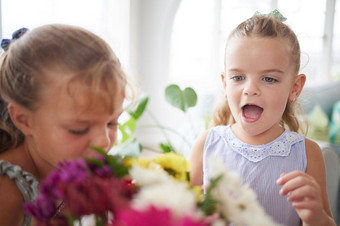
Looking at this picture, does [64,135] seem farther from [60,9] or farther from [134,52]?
[134,52]

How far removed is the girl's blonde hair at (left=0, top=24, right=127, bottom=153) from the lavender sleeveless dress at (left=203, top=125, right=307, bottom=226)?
53 centimetres

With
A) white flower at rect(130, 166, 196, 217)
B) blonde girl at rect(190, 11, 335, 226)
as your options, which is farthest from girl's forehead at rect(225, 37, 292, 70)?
white flower at rect(130, 166, 196, 217)

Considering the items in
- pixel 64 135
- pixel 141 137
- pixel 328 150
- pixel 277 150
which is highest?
pixel 64 135

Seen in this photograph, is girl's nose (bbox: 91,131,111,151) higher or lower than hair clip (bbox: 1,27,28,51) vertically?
lower

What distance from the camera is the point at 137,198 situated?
0.45 meters

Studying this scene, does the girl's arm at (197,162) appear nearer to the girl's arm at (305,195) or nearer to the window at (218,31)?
the girl's arm at (305,195)

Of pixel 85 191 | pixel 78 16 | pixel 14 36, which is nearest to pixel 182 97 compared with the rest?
pixel 14 36

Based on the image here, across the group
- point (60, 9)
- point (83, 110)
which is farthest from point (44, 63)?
point (60, 9)

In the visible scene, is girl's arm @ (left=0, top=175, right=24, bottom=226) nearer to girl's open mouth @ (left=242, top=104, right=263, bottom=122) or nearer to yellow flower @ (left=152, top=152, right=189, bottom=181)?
yellow flower @ (left=152, top=152, right=189, bottom=181)

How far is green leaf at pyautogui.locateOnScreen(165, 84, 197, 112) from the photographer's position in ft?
6.15

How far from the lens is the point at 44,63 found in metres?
0.82

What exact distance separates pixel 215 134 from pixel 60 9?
82.1 inches

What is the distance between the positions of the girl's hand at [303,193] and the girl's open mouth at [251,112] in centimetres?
31

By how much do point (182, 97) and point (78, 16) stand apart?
1.66m
